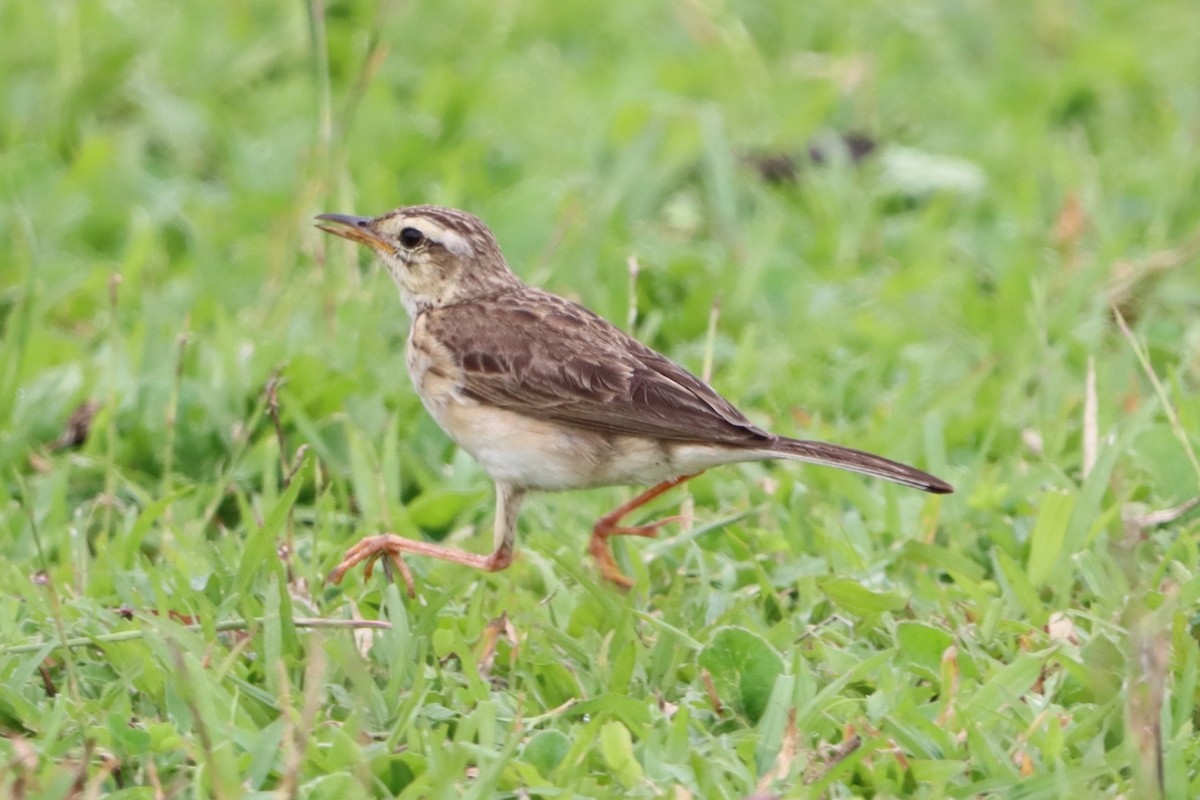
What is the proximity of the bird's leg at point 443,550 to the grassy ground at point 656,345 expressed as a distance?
111 millimetres

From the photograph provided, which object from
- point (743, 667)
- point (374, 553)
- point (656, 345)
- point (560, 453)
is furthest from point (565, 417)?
point (656, 345)

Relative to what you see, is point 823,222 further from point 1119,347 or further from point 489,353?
point 489,353

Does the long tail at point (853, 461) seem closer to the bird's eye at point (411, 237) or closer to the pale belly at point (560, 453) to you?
the pale belly at point (560, 453)

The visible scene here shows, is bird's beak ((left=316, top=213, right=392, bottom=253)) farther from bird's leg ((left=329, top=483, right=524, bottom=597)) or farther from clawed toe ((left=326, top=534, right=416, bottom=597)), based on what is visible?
clawed toe ((left=326, top=534, right=416, bottom=597))

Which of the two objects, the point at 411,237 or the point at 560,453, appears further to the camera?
the point at 411,237

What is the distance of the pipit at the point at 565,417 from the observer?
5.36m

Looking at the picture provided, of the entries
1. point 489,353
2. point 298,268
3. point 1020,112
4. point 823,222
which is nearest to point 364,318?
point 298,268

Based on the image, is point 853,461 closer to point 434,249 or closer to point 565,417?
point 565,417

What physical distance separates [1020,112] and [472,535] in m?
5.40

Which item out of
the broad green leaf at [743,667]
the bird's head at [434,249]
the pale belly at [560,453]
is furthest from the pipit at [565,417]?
the broad green leaf at [743,667]

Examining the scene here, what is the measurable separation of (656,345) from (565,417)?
2087 mm

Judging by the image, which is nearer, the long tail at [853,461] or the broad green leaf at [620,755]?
the broad green leaf at [620,755]

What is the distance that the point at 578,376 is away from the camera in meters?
5.62

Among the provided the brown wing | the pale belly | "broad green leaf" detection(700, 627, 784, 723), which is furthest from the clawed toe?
"broad green leaf" detection(700, 627, 784, 723)
